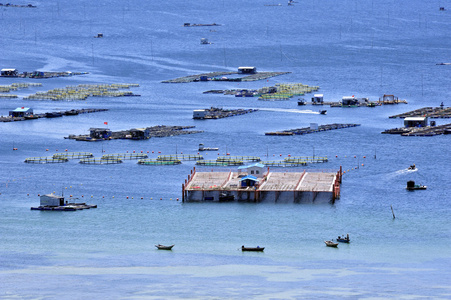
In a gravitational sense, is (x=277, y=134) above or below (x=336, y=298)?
above

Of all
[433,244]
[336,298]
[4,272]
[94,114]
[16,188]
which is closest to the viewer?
[336,298]

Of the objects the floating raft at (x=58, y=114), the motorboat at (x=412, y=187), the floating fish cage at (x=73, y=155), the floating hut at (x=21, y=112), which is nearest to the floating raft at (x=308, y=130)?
the floating fish cage at (x=73, y=155)

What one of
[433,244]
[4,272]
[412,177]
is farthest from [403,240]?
[4,272]

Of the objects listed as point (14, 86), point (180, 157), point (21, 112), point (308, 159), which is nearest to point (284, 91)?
point (21, 112)

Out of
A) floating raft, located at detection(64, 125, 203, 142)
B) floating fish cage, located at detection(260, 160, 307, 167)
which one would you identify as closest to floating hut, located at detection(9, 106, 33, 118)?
floating raft, located at detection(64, 125, 203, 142)

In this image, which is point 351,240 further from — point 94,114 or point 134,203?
point 94,114

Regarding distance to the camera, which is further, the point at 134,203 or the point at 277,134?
the point at 277,134

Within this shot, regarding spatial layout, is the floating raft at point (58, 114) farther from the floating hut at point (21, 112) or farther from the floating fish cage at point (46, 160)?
the floating fish cage at point (46, 160)
